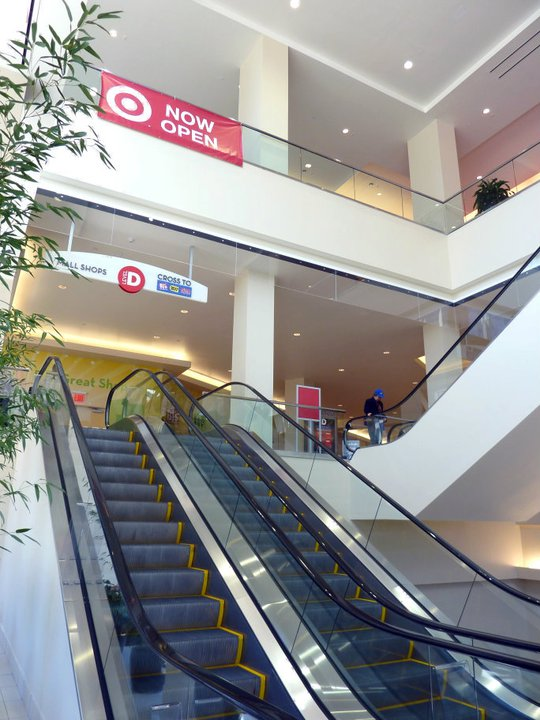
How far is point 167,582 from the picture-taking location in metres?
4.39

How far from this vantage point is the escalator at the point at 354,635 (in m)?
3.31

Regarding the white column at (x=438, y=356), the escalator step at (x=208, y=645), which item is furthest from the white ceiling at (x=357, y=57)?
the escalator step at (x=208, y=645)

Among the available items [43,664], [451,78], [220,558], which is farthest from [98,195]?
[451,78]

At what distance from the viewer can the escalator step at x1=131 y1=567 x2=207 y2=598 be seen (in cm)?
428

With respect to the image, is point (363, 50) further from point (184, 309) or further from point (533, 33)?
point (184, 309)

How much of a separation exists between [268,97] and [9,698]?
9.88m

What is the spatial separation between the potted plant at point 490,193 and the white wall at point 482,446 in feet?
17.1

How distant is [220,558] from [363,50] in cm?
1056

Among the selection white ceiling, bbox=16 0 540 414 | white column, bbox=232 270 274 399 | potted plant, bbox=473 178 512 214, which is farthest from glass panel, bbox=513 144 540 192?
white column, bbox=232 270 274 399

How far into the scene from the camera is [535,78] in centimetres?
1180

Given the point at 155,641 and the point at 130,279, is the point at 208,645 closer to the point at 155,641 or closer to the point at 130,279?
the point at 155,641

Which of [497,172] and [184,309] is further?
[184,309]

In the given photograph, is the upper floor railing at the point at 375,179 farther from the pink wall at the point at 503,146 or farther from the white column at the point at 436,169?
the pink wall at the point at 503,146

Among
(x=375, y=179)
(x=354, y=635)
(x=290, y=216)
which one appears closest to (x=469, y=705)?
(x=354, y=635)
